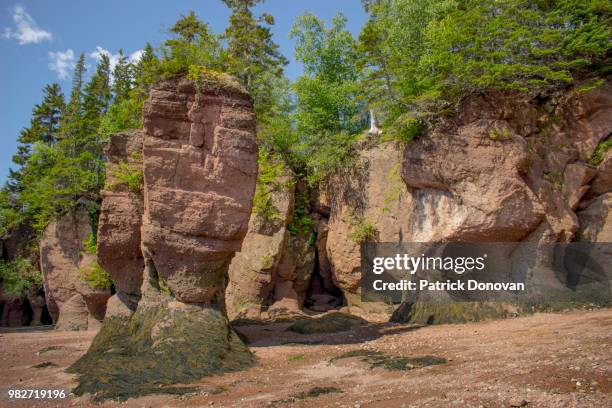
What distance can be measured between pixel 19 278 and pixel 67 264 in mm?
6086

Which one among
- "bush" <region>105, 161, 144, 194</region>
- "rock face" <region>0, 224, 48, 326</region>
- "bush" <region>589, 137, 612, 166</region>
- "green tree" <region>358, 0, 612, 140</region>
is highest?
"green tree" <region>358, 0, 612, 140</region>

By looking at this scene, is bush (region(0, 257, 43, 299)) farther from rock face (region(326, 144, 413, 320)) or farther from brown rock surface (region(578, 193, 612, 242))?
brown rock surface (region(578, 193, 612, 242))

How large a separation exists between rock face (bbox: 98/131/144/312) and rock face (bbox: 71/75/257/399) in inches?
130

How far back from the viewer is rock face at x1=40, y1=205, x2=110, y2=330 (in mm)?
19469

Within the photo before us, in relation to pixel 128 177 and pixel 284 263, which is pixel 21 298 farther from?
pixel 128 177

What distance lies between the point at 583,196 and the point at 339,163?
357 inches

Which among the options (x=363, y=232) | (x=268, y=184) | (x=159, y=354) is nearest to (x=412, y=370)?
(x=159, y=354)

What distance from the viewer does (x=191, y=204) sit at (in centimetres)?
990

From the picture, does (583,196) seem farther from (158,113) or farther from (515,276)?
(158,113)

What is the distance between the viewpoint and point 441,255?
47.0 ft

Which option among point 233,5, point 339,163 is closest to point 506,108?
point 339,163

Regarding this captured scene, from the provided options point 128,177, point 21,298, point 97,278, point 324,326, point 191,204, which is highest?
point 128,177

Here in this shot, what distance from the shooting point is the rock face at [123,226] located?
43.8 ft

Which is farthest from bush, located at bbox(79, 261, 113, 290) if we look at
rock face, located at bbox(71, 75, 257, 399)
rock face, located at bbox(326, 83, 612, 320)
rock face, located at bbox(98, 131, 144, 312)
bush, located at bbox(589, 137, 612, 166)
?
bush, located at bbox(589, 137, 612, 166)
